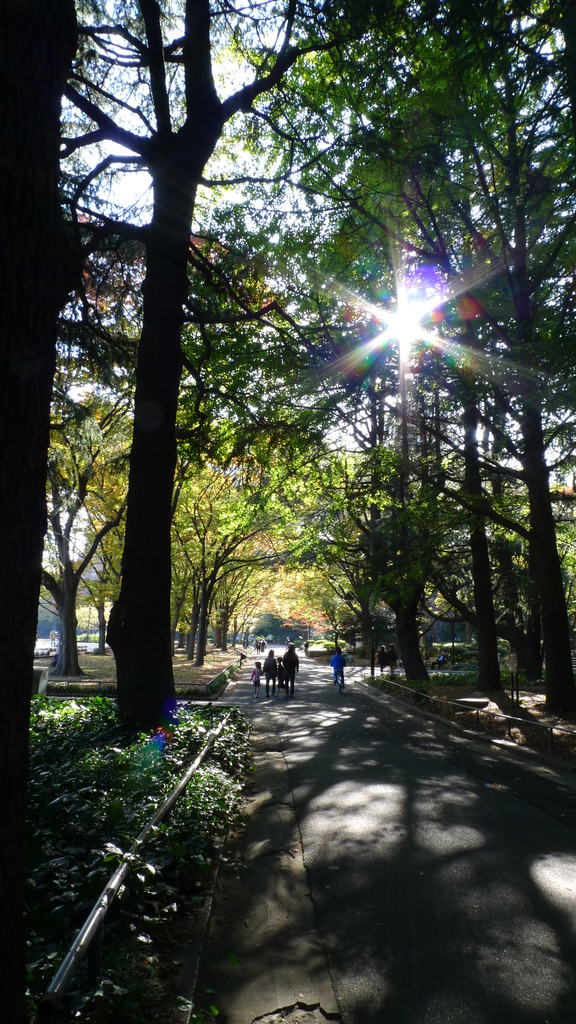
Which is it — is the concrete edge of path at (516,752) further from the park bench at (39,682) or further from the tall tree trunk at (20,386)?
the park bench at (39,682)

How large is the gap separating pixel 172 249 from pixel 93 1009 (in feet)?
27.6

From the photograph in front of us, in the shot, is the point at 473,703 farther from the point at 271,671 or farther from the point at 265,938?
the point at 265,938

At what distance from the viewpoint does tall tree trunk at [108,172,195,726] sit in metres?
8.88

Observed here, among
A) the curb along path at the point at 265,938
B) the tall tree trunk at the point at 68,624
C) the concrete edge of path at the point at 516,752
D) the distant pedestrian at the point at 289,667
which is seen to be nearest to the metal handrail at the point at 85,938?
the curb along path at the point at 265,938

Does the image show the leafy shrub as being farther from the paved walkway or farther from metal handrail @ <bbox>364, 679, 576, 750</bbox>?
metal handrail @ <bbox>364, 679, 576, 750</bbox>

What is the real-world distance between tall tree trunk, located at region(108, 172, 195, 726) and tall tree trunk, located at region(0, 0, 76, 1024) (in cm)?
628

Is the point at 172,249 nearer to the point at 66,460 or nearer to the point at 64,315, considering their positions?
the point at 64,315

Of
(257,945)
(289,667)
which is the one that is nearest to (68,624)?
(289,667)

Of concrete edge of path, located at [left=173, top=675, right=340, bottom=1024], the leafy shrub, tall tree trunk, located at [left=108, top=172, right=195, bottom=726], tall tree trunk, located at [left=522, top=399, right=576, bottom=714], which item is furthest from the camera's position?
tall tree trunk, located at [left=522, top=399, right=576, bottom=714]

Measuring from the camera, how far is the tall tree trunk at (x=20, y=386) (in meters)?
2.43

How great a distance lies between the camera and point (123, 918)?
13.2ft

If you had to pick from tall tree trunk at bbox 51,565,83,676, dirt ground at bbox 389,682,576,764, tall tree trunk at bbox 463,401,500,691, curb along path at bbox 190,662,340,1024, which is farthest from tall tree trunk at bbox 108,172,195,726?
tall tree trunk at bbox 51,565,83,676

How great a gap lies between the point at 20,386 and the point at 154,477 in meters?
6.53

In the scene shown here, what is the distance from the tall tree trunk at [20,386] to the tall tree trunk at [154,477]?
6.28 meters
